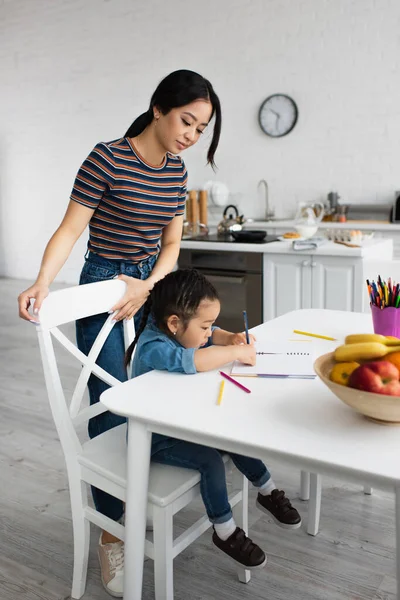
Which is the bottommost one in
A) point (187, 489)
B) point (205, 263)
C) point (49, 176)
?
point (187, 489)

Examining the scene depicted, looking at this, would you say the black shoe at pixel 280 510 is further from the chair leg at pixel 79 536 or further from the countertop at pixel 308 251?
the countertop at pixel 308 251

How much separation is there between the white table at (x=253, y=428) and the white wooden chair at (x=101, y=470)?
3.1 inches

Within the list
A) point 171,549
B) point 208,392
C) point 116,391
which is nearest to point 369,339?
point 208,392

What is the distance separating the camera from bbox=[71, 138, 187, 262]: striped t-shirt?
1.71m

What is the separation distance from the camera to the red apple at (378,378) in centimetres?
94

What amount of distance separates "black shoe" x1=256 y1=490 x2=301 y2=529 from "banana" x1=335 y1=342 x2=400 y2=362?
66 cm

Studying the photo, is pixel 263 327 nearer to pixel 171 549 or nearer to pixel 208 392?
pixel 208 392

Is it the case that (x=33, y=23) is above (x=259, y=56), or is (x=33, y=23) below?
above

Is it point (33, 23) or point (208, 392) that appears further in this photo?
point (33, 23)

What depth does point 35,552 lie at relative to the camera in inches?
73.8

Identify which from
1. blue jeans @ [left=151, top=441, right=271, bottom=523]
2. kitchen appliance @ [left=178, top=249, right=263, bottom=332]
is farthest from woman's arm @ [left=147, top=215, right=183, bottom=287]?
kitchen appliance @ [left=178, top=249, right=263, bottom=332]

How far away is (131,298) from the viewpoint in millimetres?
1769

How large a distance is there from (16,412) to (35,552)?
1286mm

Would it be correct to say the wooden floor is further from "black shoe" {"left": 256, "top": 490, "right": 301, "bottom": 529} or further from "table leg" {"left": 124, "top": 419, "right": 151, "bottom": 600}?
Answer: "table leg" {"left": 124, "top": 419, "right": 151, "bottom": 600}
